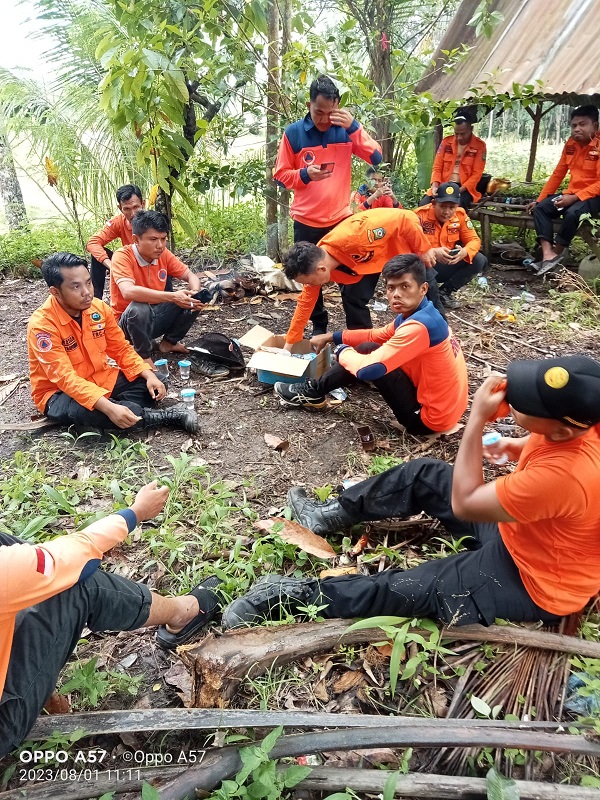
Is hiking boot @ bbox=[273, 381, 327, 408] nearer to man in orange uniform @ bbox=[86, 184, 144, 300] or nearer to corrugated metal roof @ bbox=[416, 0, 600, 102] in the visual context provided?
man in orange uniform @ bbox=[86, 184, 144, 300]

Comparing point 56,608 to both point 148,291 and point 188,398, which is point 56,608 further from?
point 148,291

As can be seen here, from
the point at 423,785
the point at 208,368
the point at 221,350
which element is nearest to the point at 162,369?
the point at 208,368

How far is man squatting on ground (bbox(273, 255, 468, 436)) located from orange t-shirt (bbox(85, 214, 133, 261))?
2.66 metres

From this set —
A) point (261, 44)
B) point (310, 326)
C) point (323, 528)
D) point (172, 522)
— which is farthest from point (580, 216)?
point (172, 522)

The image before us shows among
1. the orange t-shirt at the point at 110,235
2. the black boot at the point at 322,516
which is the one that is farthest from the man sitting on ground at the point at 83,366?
the orange t-shirt at the point at 110,235

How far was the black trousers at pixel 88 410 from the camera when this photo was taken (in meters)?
3.76

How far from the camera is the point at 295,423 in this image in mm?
4051

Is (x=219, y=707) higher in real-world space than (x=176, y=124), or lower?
lower

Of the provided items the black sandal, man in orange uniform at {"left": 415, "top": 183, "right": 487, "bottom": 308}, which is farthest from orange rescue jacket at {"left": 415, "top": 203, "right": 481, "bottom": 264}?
the black sandal

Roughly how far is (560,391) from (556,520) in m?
0.54

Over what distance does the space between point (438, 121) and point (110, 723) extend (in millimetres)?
6340

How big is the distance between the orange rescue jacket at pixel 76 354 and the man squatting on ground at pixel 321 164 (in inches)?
70.3

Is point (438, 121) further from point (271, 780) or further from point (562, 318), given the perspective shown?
point (271, 780)

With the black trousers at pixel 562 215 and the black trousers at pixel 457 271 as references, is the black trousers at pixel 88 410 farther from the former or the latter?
the black trousers at pixel 562 215
